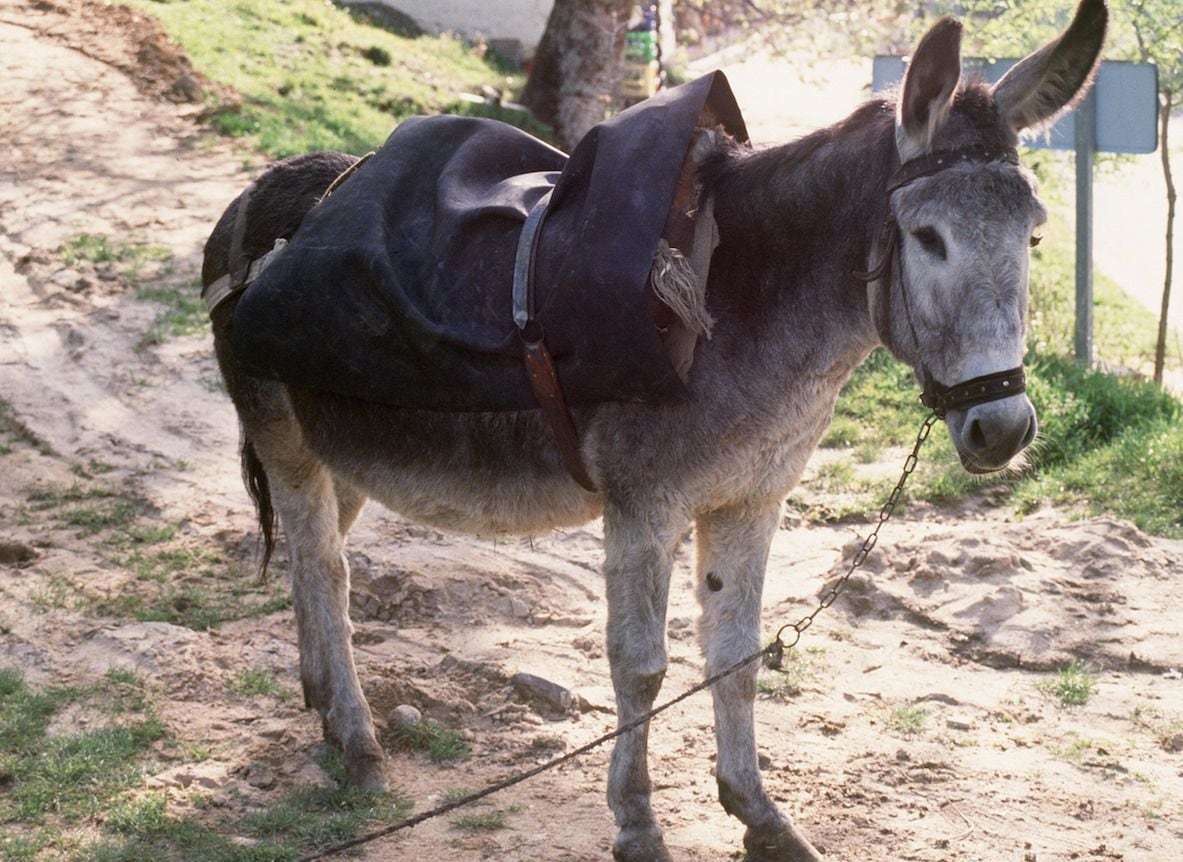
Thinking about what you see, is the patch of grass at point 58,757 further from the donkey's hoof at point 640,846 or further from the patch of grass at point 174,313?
the patch of grass at point 174,313

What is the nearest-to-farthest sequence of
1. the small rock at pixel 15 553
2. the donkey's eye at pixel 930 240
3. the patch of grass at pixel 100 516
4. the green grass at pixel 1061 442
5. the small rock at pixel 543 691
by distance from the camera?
the donkey's eye at pixel 930 240 → the small rock at pixel 543 691 → the small rock at pixel 15 553 → the patch of grass at pixel 100 516 → the green grass at pixel 1061 442

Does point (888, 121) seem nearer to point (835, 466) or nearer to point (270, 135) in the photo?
point (835, 466)

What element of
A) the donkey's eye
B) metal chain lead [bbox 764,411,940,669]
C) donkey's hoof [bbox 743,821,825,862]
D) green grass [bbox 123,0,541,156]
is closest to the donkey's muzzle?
metal chain lead [bbox 764,411,940,669]

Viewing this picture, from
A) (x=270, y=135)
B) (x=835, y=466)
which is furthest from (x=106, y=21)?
(x=835, y=466)

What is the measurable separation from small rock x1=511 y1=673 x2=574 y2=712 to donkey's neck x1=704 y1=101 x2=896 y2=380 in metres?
1.79

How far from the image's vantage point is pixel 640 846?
12.4ft

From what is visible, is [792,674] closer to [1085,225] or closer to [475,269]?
[475,269]

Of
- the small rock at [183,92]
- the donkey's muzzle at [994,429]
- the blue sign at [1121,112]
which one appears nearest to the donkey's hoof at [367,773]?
the donkey's muzzle at [994,429]

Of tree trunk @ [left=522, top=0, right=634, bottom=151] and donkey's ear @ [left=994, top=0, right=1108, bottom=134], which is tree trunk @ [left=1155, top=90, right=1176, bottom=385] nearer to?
tree trunk @ [left=522, top=0, right=634, bottom=151]

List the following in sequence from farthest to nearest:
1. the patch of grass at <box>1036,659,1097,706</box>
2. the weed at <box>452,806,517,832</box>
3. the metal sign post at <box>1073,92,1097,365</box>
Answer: the metal sign post at <box>1073,92,1097,365</box>
the patch of grass at <box>1036,659,1097,706</box>
the weed at <box>452,806,517,832</box>

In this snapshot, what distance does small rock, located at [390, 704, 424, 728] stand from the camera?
4695 mm

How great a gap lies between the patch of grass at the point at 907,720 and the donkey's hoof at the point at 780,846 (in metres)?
0.94

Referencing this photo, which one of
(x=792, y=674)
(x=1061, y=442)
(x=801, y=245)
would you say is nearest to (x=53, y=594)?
(x=792, y=674)

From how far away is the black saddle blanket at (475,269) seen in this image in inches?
135
